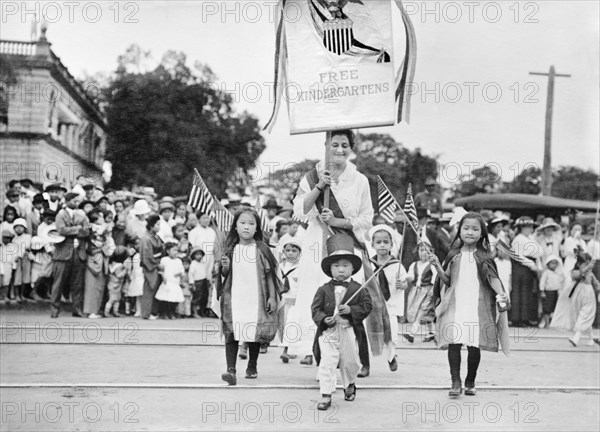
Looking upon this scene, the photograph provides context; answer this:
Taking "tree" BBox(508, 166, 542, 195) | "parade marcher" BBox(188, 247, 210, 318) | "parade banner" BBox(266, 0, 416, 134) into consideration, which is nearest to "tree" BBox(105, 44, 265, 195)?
"parade marcher" BBox(188, 247, 210, 318)

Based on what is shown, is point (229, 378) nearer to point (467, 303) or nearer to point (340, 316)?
point (340, 316)

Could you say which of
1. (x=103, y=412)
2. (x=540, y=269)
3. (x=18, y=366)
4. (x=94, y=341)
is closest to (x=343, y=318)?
(x=103, y=412)

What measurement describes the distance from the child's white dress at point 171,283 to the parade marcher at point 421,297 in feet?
11.1

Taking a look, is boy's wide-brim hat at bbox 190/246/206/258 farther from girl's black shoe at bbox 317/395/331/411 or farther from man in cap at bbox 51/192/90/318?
girl's black shoe at bbox 317/395/331/411

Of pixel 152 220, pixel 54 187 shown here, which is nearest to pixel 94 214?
pixel 152 220

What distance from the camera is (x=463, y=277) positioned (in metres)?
7.27

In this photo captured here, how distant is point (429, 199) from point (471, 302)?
699cm

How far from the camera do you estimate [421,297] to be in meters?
11.5

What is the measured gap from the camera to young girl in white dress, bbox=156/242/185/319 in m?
12.7

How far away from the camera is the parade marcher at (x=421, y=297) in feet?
36.7

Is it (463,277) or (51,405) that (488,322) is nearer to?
(463,277)

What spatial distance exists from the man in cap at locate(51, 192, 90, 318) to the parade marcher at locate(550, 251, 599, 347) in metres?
6.75

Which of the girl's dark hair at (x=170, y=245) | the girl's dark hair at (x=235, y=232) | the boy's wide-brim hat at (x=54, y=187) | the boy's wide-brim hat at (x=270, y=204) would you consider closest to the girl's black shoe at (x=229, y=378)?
the girl's dark hair at (x=235, y=232)

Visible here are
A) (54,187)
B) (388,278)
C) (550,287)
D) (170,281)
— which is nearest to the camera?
(388,278)
